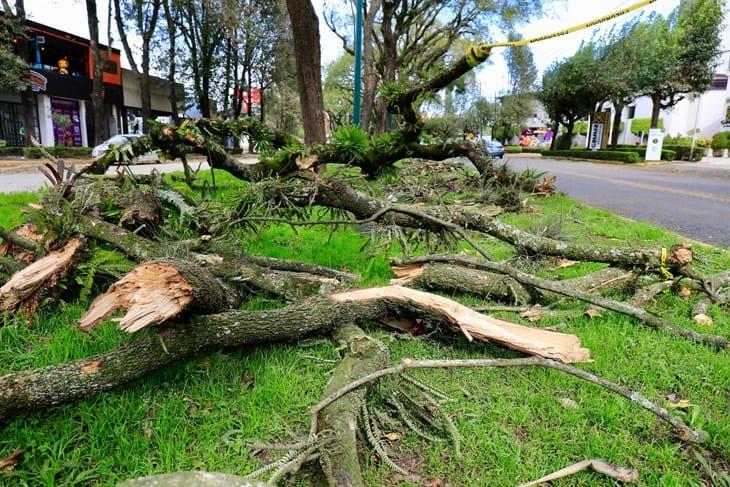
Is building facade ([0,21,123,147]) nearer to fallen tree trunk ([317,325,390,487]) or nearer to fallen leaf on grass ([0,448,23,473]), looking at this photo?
fallen leaf on grass ([0,448,23,473])

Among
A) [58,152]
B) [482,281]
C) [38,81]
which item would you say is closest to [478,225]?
[482,281]

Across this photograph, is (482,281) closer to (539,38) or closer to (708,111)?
(539,38)

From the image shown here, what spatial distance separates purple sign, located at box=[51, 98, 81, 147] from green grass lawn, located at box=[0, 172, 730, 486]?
92.0ft

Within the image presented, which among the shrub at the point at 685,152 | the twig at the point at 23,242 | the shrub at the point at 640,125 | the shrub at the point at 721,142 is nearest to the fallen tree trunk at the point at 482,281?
the twig at the point at 23,242

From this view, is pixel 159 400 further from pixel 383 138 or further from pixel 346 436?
pixel 383 138

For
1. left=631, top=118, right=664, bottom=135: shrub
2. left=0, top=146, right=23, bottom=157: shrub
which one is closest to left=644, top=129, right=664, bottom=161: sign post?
left=631, top=118, right=664, bottom=135: shrub

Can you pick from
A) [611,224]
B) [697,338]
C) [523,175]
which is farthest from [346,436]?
[523,175]

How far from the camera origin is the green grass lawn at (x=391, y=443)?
69.0 inches

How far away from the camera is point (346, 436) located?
67.2 inches

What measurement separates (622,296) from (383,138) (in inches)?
117

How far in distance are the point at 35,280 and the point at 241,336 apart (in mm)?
1325

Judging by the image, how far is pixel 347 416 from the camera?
179 centimetres

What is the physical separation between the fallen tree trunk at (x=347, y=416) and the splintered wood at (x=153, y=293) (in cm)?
71

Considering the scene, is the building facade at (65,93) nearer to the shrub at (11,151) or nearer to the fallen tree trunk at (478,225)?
the shrub at (11,151)
